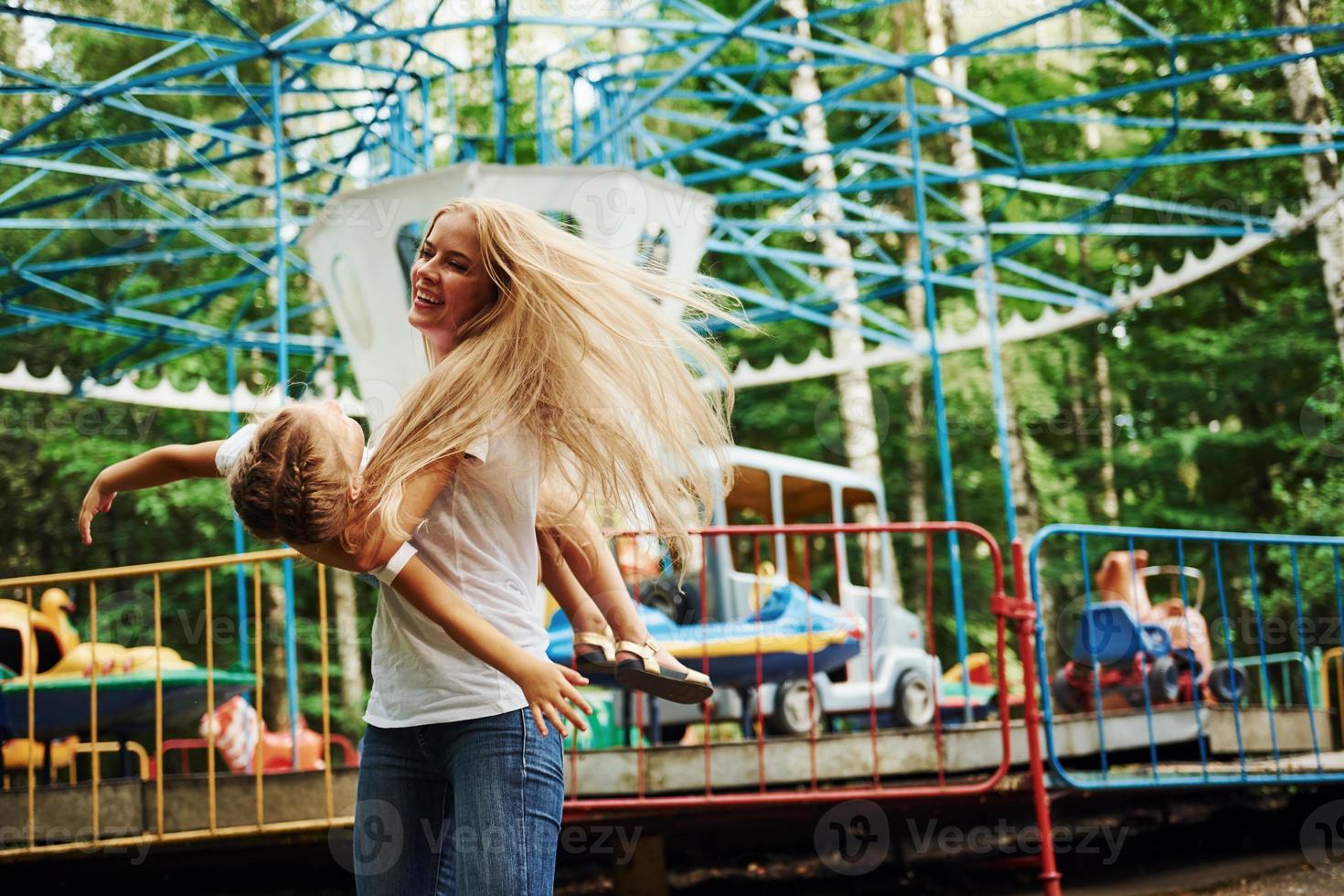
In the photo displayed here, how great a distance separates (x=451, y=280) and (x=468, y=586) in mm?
519

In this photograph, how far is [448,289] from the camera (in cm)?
228

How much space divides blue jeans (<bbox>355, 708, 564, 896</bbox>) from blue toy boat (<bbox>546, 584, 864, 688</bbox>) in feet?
13.3

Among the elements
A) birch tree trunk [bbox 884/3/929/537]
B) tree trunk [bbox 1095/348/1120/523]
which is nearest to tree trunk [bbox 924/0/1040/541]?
birch tree trunk [bbox 884/3/929/537]

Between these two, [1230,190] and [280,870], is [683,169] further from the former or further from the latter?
[280,870]

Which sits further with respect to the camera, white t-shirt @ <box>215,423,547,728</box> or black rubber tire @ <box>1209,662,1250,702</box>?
black rubber tire @ <box>1209,662,1250,702</box>

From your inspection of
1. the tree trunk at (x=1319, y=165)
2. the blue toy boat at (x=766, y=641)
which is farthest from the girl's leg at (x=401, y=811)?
the tree trunk at (x=1319, y=165)

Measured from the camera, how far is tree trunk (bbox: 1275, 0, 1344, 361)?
11.4 metres

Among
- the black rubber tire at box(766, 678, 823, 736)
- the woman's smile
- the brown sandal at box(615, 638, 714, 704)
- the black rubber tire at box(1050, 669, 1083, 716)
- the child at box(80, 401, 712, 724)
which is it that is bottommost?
the black rubber tire at box(1050, 669, 1083, 716)

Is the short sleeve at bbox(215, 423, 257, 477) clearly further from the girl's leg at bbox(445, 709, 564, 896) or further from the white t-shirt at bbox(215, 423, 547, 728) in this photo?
the girl's leg at bbox(445, 709, 564, 896)

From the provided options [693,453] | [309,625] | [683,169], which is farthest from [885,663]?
[683,169]

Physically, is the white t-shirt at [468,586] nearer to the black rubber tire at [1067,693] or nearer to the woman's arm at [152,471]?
the woman's arm at [152,471]

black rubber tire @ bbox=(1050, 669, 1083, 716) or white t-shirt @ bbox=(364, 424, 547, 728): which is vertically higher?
white t-shirt @ bbox=(364, 424, 547, 728)

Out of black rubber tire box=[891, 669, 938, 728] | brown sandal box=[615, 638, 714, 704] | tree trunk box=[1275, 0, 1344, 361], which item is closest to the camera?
brown sandal box=[615, 638, 714, 704]

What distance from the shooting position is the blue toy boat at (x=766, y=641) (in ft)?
21.5
